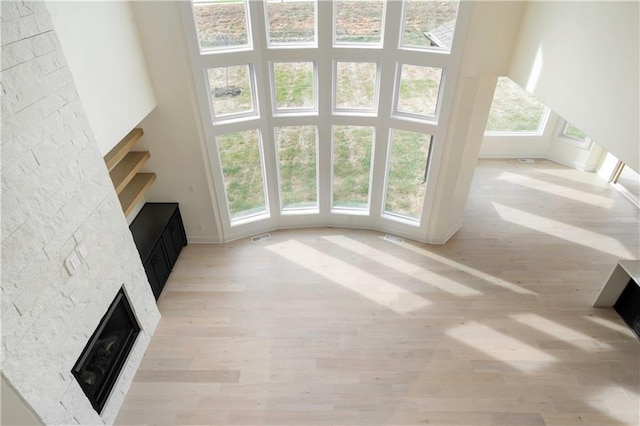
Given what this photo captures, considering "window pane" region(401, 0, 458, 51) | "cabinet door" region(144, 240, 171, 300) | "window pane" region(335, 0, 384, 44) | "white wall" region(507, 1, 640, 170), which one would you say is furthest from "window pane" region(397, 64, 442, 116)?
"cabinet door" region(144, 240, 171, 300)

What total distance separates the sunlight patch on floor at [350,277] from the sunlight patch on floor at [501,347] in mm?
690

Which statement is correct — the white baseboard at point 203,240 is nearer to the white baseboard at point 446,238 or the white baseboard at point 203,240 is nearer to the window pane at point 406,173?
the window pane at point 406,173

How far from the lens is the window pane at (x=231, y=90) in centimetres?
559

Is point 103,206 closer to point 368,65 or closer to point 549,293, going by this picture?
point 368,65

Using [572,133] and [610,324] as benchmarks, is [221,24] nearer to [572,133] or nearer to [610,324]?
[610,324]

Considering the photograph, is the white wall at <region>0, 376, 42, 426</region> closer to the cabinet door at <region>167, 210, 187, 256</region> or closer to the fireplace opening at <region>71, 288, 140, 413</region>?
the fireplace opening at <region>71, 288, 140, 413</region>

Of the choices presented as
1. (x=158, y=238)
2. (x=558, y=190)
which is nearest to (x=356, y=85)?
(x=158, y=238)

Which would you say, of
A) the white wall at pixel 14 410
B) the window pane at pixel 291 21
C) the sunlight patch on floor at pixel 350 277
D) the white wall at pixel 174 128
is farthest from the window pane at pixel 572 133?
the white wall at pixel 14 410

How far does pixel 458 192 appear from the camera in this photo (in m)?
6.47

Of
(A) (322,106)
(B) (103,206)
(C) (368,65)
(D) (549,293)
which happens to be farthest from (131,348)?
(D) (549,293)

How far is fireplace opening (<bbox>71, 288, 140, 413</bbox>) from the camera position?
13.1 feet

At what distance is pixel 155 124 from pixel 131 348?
3.16 m

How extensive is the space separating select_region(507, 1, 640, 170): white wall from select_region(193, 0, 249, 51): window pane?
3.68 metres

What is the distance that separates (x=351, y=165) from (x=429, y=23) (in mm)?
2501
